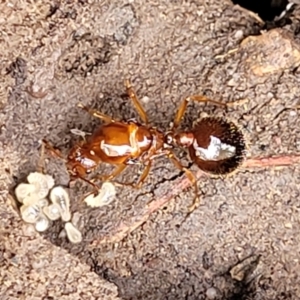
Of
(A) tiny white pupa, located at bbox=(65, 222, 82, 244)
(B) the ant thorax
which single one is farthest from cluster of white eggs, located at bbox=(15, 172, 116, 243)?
(B) the ant thorax

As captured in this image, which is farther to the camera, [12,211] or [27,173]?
[27,173]

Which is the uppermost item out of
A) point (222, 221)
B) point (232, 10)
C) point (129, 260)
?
point (232, 10)

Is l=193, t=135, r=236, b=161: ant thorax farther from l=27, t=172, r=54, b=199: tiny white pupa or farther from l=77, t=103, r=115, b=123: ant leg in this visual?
l=27, t=172, r=54, b=199: tiny white pupa

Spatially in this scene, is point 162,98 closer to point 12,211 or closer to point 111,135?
point 111,135

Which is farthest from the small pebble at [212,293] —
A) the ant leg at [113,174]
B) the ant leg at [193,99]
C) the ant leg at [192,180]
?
the ant leg at [193,99]

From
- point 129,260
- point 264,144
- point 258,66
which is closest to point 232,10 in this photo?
point 258,66
